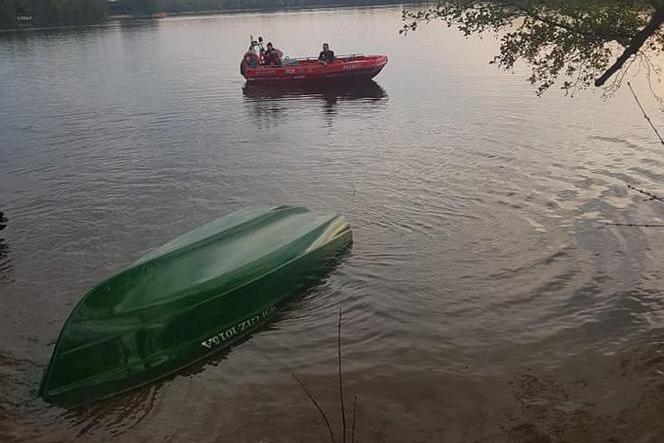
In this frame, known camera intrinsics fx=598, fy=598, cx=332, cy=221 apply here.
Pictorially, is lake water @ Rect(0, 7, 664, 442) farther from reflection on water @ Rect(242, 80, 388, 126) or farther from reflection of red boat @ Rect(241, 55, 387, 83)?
reflection of red boat @ Rect(241, 55, 387, 83)

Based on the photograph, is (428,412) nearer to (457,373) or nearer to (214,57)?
(457,373)

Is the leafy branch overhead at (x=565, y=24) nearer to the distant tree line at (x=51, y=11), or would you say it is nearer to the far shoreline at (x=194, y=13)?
the far shoreline at (x=194, y=13)

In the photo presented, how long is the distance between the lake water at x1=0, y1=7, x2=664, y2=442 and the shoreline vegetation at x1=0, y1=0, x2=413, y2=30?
6523 centimetres

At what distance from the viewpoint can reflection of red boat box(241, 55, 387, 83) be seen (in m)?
28.7

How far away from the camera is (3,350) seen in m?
8.02

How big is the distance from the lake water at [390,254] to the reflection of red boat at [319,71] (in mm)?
2866

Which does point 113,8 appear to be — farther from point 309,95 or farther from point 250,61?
point 309,95

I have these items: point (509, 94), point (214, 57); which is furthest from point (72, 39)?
point (509, 94)

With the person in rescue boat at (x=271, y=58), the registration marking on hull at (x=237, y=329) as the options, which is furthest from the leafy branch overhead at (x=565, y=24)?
the person in rescue boat at (x=271, y=58)

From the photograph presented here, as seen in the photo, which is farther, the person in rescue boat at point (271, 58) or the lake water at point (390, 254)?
the person in rescue boat at point (271, 58)

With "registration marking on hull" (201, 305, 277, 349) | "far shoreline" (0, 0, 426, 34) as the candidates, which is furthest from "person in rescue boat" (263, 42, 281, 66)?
"far shoreline" (0, 0, 426, 34)

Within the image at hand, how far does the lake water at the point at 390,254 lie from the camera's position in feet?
21.8

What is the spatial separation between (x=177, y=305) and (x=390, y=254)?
4659 millimetres

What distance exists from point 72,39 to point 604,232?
214 ft
